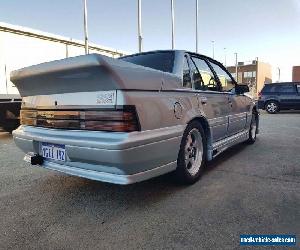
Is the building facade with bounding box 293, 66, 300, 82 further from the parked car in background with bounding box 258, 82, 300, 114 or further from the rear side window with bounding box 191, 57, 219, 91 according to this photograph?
the rear side window with bounding box 191, 57, 219, 91

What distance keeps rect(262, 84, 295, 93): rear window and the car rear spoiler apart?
14.2 metres

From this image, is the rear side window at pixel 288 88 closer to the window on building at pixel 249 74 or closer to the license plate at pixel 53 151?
the license plate at pixel 53 151

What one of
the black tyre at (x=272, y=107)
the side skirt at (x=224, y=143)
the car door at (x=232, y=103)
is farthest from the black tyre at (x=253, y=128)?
the black tyre at (x=272, y=107)

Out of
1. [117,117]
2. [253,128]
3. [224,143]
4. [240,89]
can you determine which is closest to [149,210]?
[117,117]

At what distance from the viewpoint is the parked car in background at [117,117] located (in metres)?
2.56

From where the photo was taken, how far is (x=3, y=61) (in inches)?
420

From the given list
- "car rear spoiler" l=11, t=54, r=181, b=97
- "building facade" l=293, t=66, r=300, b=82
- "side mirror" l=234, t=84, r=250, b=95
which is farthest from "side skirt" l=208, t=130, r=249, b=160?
"building facade" l=293, t=66, r=300, b=82

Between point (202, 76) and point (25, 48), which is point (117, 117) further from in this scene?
point (25, 48)

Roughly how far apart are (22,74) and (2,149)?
3514 mm

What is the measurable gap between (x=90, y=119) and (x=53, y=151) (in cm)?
59

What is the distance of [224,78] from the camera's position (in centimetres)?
480

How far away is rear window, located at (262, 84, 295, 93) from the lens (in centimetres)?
1560

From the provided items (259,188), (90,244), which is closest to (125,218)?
(90,244)

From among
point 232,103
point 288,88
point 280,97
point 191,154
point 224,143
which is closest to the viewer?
point 191,154
